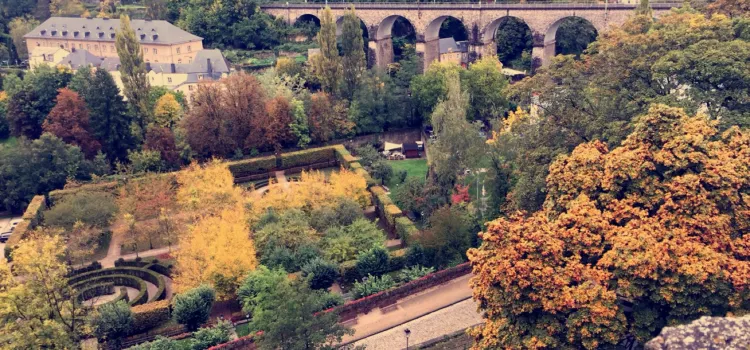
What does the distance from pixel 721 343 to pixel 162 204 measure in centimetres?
3295

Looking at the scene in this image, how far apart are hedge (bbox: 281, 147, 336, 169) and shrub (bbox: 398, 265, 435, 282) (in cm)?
2108

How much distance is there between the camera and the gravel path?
96.1 ft

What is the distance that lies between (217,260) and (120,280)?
8021 millimetres

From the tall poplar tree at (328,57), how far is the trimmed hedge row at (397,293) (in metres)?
29.4

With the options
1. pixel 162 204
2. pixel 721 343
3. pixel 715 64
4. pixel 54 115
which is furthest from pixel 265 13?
pixel 721 343

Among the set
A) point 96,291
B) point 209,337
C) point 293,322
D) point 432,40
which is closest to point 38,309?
point 209,337

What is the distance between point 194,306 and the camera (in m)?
30.5

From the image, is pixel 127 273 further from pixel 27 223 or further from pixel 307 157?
pixel 307 157

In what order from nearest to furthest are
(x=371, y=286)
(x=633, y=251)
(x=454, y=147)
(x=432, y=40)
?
(x=633, y=251), (x=371, y=286), (x=454, y=147), (x=432, y=40)

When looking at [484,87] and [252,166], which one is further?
[484,87]

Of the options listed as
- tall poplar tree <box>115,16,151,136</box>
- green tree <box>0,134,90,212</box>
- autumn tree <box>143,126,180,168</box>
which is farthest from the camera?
tall poplar tree <box>115,16,151,136</box>

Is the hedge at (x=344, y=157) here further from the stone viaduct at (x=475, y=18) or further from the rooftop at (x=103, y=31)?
the rooftop at (x=103, y=31)

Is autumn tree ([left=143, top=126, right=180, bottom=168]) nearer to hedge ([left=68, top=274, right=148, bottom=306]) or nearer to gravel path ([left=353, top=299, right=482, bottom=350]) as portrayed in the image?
hedge ([left=68, top=274, right=148, bottom=306])

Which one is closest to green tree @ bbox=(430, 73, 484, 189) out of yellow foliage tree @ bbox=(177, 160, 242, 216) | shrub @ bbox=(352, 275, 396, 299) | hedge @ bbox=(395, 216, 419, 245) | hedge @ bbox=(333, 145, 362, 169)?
hedge @ bbox=(395, 216, 419, 245)
